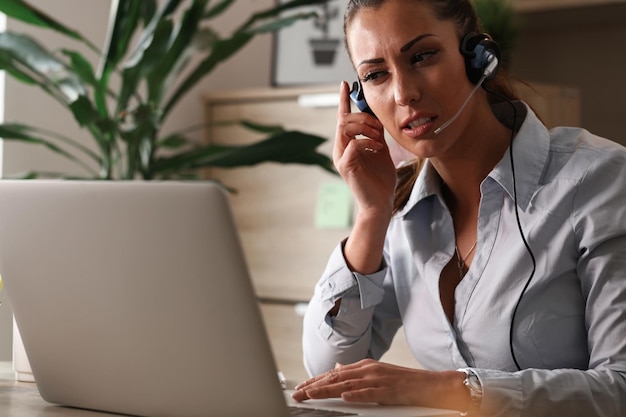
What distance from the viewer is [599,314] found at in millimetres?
1242

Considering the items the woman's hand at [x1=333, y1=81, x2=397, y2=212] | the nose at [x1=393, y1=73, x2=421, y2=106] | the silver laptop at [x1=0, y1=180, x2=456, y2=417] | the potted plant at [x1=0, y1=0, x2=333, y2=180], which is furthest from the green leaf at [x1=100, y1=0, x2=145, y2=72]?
the silver laptop at [x1=0, y1=180, x2=456, y2=417]

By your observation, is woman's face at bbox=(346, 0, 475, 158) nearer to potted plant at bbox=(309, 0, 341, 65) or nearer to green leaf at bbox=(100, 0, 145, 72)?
green leaf at bbox=(100, 0, 145, 72)

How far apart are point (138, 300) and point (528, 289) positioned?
57 centimetres

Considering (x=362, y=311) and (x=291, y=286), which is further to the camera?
(x=291, y=286)

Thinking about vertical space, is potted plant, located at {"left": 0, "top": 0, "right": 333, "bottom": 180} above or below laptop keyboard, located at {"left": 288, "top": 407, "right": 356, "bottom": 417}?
above

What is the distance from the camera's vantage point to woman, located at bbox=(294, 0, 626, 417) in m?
1.18

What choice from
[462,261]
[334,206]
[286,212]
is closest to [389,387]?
[462,261]

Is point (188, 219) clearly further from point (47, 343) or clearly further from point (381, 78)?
point (381, 78)

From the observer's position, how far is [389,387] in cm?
108

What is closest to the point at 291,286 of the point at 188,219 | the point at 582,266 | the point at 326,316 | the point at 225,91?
the point at 225,91

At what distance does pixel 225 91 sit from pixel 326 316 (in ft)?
5.51

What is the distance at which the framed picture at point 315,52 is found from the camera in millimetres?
2961

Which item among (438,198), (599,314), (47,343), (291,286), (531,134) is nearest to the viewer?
(47,343)

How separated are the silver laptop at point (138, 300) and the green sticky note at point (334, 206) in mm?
1543
